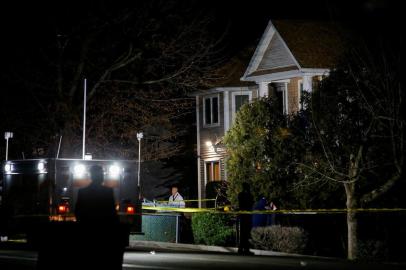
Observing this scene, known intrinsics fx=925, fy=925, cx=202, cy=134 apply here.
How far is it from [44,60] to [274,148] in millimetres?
12281

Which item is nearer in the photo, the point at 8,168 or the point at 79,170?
the point at 79,170

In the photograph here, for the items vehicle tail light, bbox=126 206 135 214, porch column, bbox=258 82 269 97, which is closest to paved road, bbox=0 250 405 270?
vehicle tail light, bbox=126 206 135 214

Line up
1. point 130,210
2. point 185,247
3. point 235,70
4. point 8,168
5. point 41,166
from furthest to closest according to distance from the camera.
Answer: point 235,70 → point 185,247 → point 8,168 → point 130,210 → point 41,166

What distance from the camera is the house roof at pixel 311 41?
35000 millimetres

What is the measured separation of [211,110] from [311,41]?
25.6 feet

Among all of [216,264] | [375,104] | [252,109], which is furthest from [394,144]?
[252,109]

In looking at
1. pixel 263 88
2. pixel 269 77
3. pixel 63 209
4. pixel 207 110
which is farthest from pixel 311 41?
pixel 63 209

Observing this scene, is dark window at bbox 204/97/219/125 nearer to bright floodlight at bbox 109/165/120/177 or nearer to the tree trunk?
bright floodlight at bbox 109/165/120/177

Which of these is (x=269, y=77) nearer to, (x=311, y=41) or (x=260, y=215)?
(x=311, y=41)

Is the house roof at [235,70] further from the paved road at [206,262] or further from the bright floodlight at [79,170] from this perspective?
the paved road at [206,262]

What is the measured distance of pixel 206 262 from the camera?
61.6ft

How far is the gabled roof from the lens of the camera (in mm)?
35188

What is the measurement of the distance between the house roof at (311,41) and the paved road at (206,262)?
1521 cm

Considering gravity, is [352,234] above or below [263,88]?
below
